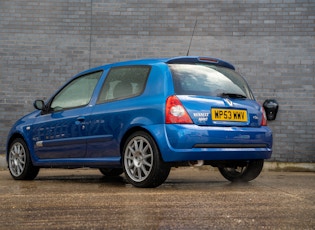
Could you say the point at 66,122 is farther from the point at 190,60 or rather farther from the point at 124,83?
the point at 190,60

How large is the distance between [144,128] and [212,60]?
1.26 metres

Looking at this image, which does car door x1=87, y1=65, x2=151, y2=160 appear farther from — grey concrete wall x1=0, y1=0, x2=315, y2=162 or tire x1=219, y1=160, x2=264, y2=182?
grey concrete wall x1=0, y1=0, x2=315, y2=162

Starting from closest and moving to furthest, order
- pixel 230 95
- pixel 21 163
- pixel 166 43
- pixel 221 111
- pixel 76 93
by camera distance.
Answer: pixel 221 111 < pixel 230 95 < pixel 76 93 < pixel 21 163 < pixel 166 43

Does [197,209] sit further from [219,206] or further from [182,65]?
[182,65]

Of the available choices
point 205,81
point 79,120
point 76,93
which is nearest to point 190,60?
point 205,81

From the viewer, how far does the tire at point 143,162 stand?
18.9 feet

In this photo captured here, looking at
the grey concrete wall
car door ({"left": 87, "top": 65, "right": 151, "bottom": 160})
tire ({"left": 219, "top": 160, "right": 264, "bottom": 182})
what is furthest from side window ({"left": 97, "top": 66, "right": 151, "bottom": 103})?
the grey concrete wall

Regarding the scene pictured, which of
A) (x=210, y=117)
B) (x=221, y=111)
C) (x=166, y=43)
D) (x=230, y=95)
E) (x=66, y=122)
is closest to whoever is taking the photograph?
(x=210, y=117)

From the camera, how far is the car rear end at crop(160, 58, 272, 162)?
5.68 meters

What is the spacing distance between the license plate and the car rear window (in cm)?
21

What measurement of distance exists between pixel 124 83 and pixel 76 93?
3.12 ft

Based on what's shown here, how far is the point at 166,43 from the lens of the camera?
11188 mm

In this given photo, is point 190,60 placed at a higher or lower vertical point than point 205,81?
higher

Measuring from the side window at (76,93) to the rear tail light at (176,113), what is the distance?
1452 mm
